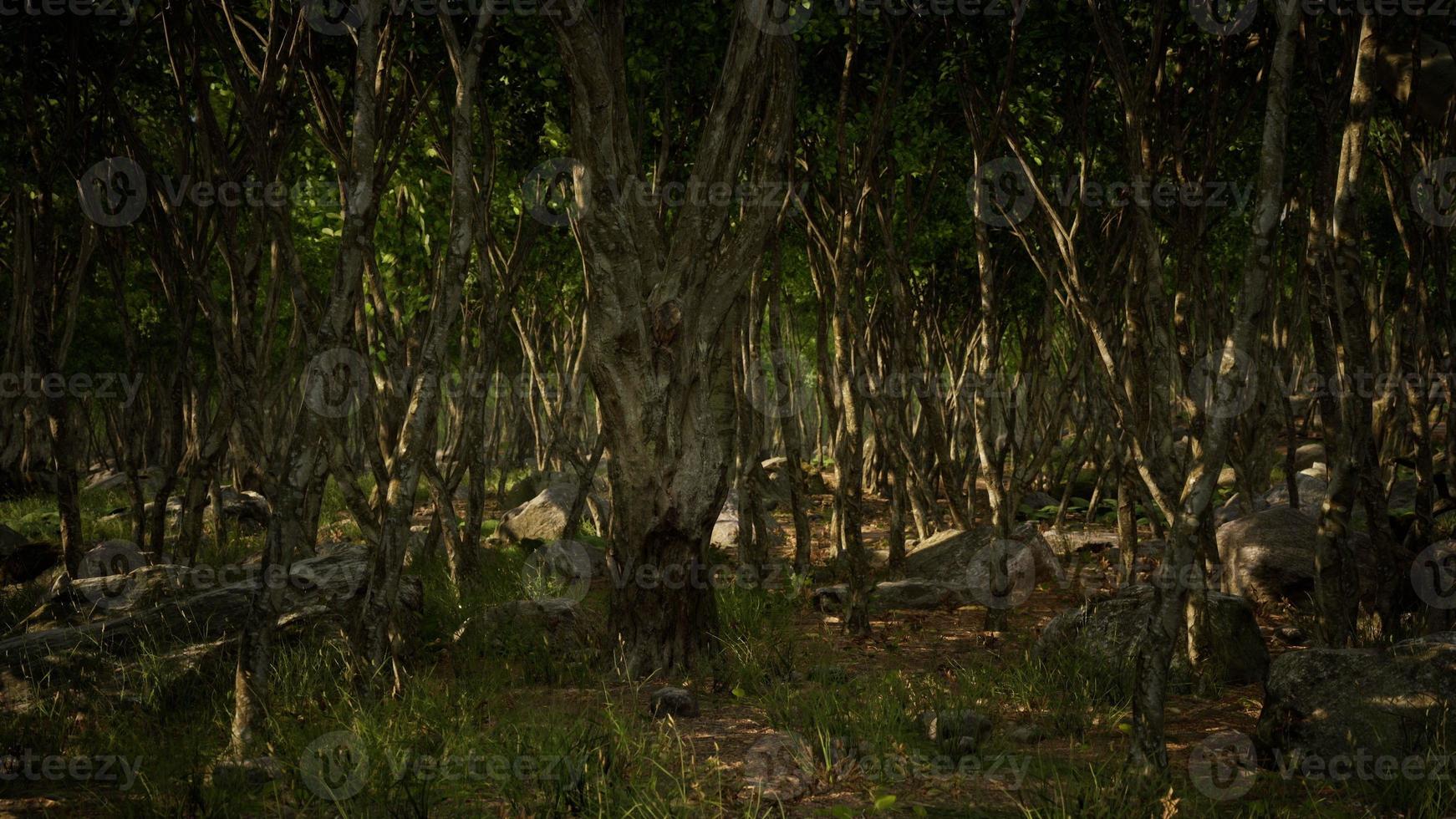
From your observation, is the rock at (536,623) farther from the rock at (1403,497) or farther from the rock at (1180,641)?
the rock at (1403,497)

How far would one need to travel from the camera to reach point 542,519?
49.5 feet

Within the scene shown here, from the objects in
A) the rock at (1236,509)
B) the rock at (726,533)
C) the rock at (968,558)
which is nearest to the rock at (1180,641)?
the rock at (968,558)

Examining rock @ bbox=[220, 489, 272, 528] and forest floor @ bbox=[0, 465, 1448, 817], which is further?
rock @ bbox=[220, 489, 272, 528]

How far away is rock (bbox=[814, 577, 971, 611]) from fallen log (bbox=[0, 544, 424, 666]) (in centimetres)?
458

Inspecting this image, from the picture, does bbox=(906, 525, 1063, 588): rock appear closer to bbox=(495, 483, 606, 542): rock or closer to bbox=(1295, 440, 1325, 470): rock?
bbox=(495, 483, 606, 542): rock

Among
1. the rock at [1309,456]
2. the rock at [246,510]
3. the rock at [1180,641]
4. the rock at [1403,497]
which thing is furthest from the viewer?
the rock at [1309,456]

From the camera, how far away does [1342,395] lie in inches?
228

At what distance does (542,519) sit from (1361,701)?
12.0 metres

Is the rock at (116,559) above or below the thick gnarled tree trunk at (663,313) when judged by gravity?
below

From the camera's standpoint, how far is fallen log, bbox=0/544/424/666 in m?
6.55

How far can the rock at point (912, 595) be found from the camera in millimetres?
9828

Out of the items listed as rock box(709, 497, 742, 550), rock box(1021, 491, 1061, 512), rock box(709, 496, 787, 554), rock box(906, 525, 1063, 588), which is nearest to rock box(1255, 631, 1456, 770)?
rock box(906, 525, 1063, 588)

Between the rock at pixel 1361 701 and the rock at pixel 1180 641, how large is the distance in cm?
123

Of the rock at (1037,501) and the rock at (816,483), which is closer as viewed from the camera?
the rock at (1037,501)
